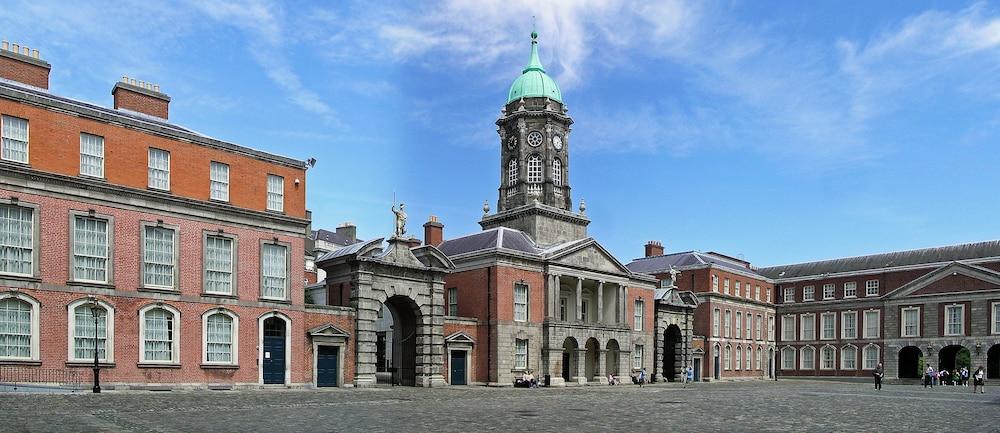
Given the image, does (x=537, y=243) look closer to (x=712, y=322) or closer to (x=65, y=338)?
(x=712, y=322)

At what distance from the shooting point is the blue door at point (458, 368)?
51.3 meters

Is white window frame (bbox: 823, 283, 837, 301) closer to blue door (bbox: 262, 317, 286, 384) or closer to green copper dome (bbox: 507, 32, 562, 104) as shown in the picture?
green copper dome (bbox: 507, 32, 562, 104)

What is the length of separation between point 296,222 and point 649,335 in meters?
33.2

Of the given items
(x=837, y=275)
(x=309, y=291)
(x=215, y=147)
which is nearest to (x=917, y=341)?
(x=837, y=275)

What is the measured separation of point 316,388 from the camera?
Answer: 41844 mm

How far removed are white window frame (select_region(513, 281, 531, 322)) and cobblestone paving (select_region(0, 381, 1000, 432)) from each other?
1877 centimetres

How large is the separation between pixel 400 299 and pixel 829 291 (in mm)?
54555

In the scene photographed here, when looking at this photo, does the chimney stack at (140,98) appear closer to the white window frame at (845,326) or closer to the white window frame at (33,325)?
the white window frame at (33,325)

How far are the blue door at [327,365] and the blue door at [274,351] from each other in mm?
2227

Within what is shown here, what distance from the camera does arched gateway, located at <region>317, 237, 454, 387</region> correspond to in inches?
1767

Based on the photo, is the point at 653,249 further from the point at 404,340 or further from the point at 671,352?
the point at 404,340

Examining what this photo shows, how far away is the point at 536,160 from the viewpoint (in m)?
64.3

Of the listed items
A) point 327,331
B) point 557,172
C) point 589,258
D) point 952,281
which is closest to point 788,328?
point 952,281

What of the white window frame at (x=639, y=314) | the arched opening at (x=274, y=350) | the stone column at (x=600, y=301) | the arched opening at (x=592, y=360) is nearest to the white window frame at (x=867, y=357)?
the white window frame at (x=639, y=314)
